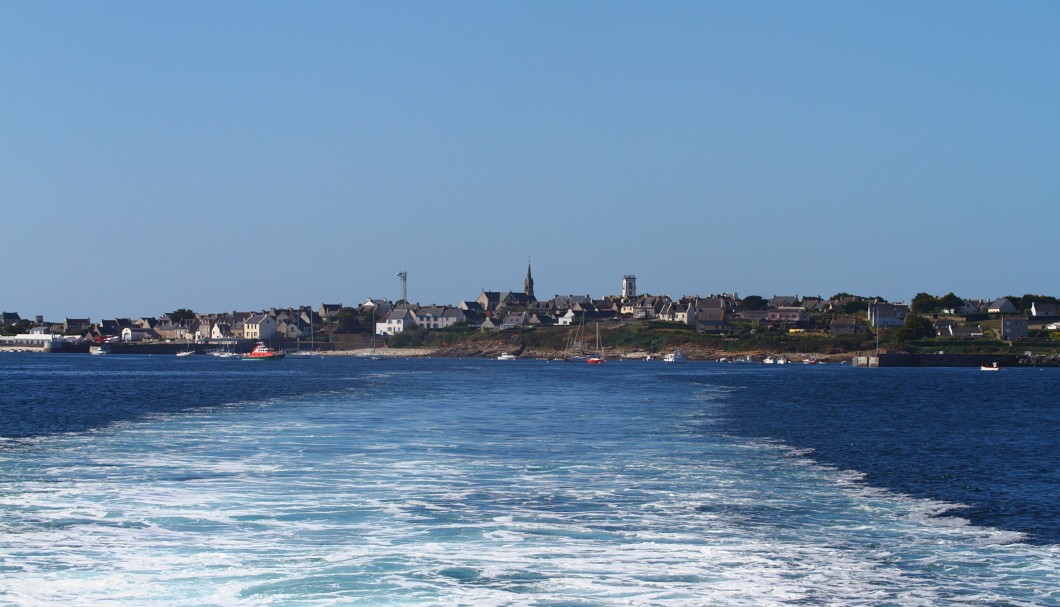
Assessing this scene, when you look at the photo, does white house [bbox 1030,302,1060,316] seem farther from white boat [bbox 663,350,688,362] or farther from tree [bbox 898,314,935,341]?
white boat [bbox 663,350,688,362]

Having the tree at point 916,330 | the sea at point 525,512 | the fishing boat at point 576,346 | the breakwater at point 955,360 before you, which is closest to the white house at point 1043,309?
the tree at point 916,330

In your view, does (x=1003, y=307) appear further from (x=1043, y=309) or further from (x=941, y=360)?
(x=941, y=360)

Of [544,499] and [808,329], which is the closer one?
[544,499]

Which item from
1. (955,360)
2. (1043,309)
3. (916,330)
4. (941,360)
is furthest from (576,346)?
(1043,309)

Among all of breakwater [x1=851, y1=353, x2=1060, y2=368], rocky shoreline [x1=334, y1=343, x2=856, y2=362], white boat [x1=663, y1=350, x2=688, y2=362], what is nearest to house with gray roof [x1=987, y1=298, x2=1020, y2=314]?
rocky shoreline [x1=334, y1=343, x2=856, y2=362]

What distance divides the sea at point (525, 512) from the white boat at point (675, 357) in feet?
390

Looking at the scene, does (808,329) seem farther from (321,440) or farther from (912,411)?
(321,440)

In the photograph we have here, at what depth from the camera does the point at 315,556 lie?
17500 mm

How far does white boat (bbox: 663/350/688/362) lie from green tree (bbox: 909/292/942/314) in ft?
160

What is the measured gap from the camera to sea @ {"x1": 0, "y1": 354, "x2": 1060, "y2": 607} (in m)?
15.7

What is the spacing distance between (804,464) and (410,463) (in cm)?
1049

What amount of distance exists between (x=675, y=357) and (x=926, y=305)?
5473 cm

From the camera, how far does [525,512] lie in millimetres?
21578

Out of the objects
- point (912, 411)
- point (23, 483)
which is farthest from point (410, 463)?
point (912, 411)
